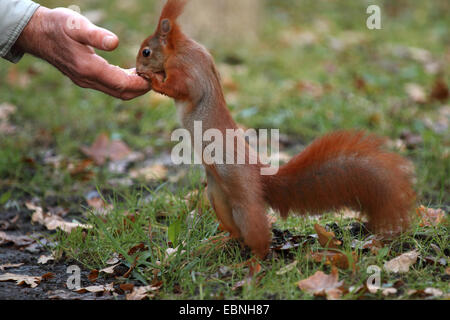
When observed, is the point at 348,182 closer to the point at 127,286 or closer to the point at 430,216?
the point at 430,216

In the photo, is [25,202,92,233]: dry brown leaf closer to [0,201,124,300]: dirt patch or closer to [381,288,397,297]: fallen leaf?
[0,201,124,300]: dirt patch

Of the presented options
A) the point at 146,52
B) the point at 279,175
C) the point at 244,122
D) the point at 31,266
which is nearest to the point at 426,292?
the point at 279,175

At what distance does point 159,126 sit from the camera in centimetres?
361

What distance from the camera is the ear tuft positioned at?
1.99 metres

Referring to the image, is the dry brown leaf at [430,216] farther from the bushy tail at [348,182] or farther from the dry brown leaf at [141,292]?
the dry brown leaf at [141,292]

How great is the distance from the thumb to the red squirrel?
0.63 ft

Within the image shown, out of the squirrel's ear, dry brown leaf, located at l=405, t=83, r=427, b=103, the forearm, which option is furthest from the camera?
dry brown leaf, located at l=405, t=83, r=427, b=103

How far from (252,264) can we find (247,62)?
10.5ft

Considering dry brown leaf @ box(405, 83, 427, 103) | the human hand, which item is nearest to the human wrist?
the human hand

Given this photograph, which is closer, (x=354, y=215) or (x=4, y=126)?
(x=354, y=215)

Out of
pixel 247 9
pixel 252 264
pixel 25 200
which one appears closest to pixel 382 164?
pixel 252 264

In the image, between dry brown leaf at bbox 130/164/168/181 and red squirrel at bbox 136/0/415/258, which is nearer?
red squirrel at bbox 136/0/415/258

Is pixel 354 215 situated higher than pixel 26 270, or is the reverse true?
pixel 354 215
